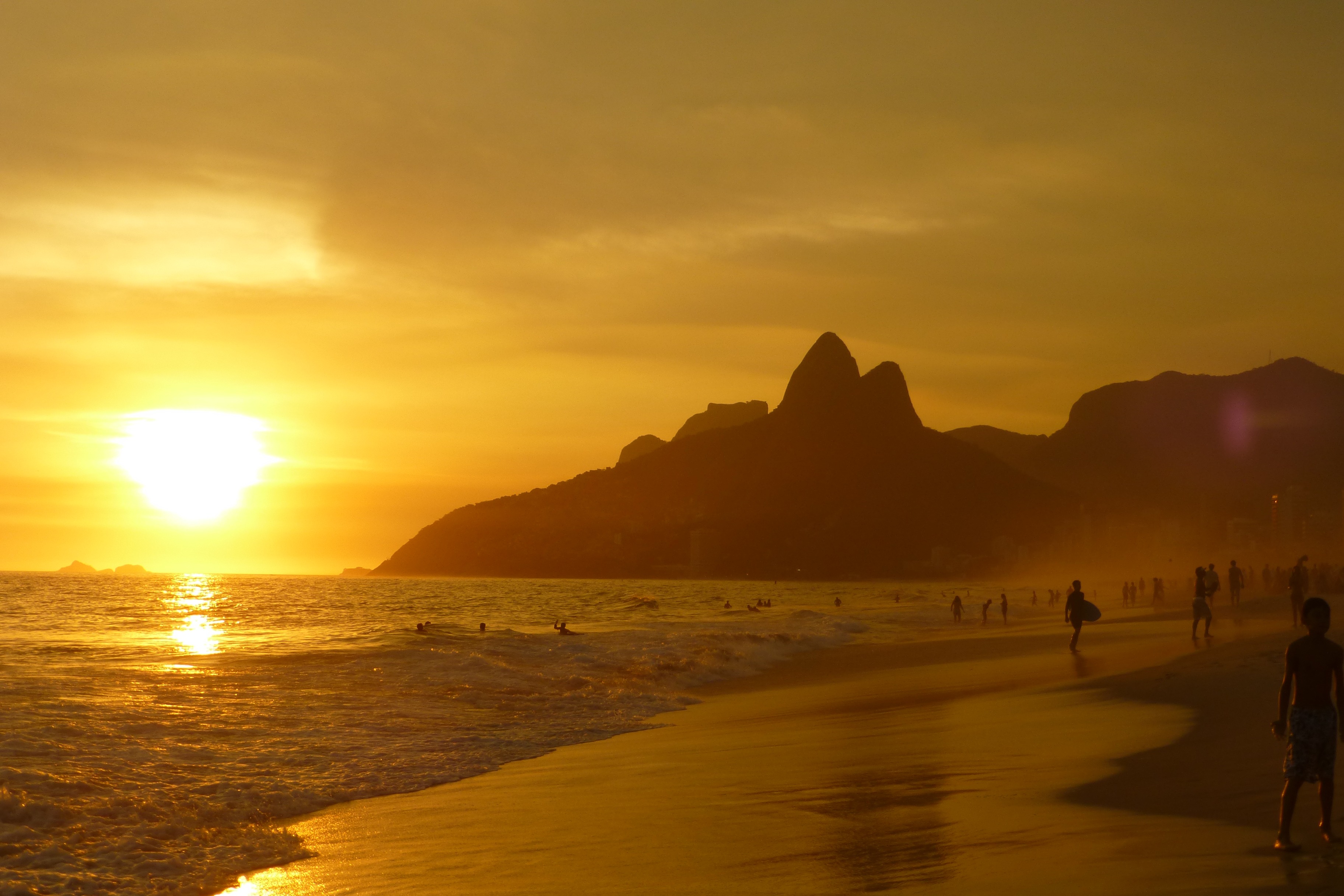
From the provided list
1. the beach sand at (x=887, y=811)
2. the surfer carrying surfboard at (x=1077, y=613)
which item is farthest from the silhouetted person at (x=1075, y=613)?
the beach sand at (x=887, y=811)

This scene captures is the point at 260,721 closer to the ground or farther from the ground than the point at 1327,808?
closer to the ground

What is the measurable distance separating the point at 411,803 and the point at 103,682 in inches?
539

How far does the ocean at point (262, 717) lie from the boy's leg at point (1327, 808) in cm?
885

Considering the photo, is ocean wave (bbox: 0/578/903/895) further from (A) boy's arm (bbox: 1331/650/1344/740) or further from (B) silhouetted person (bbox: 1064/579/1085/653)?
(B) silhouetted person (bbox: 1064/579/1085/653)

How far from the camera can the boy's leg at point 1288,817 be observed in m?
7.05

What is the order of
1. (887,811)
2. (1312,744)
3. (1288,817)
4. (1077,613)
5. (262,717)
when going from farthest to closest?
(1077,613), (262,717), (887,811), (1312,744), (1288,817)

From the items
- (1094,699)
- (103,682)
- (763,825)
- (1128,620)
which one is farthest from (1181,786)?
(1128,620)

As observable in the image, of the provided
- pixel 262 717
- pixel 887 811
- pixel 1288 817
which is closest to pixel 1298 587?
pixel 887 811

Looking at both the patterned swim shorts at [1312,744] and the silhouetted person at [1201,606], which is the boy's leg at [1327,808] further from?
the silhouetted person at [1201,606]

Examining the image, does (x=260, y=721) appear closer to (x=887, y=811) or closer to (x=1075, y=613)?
(x=887, y=811)

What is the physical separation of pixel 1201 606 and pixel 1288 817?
23156mm

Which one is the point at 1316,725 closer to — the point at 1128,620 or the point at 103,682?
the point at 103,682

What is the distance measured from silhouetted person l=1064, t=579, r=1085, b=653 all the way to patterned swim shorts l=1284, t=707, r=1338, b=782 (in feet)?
68.1

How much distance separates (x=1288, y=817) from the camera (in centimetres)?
722
